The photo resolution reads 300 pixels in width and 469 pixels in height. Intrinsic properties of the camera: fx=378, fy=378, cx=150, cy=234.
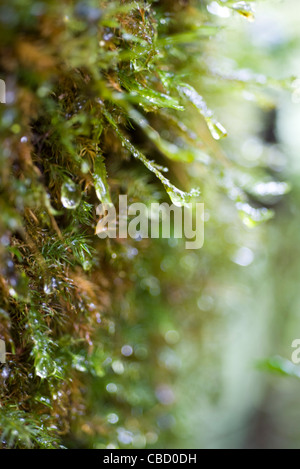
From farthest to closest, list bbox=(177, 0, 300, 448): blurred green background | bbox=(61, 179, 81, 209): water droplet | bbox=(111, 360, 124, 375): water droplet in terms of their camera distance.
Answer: bbox=(177, 0, 300, 448): blurred green background, bbox=(111, 360, 124, 375): water droplet, bbox=(61, 179, 81, 209): water droplet

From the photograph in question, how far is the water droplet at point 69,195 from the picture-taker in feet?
1.57

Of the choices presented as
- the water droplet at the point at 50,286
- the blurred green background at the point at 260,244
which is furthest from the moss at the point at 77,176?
the blurred green background at the point at 260,244

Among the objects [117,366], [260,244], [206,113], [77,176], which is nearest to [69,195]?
[77,176]

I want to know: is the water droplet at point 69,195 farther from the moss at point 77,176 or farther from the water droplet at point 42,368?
the water droplet at point 42,368

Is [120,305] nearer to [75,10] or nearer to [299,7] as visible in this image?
[75,10]

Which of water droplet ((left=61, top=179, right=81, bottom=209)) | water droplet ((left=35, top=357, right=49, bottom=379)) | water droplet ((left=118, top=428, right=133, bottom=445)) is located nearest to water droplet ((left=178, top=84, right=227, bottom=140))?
water droplet ((left=61, top=179, right=81, bottom=209))

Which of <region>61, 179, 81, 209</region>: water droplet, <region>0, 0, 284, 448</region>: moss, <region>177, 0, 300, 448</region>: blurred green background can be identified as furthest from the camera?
<region>177, 0, 300, 448</region>: blurred green background

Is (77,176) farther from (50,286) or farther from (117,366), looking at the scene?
(117,366)

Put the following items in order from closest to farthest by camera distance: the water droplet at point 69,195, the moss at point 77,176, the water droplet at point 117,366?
the moss at point 77,176
the water droplet at point 69,195
the water droplet at point 117,366

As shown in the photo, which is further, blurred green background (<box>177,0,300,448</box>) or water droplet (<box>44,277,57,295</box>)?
blurred green background (<box>177,0,300,448</box>)

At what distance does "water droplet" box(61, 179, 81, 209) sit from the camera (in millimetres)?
478

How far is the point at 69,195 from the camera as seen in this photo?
1.58ft

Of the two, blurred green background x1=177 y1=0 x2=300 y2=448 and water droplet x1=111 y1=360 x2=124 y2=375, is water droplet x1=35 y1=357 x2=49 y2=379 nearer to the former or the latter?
water droplet x1=111 y1=360 x2=124 y2=375
